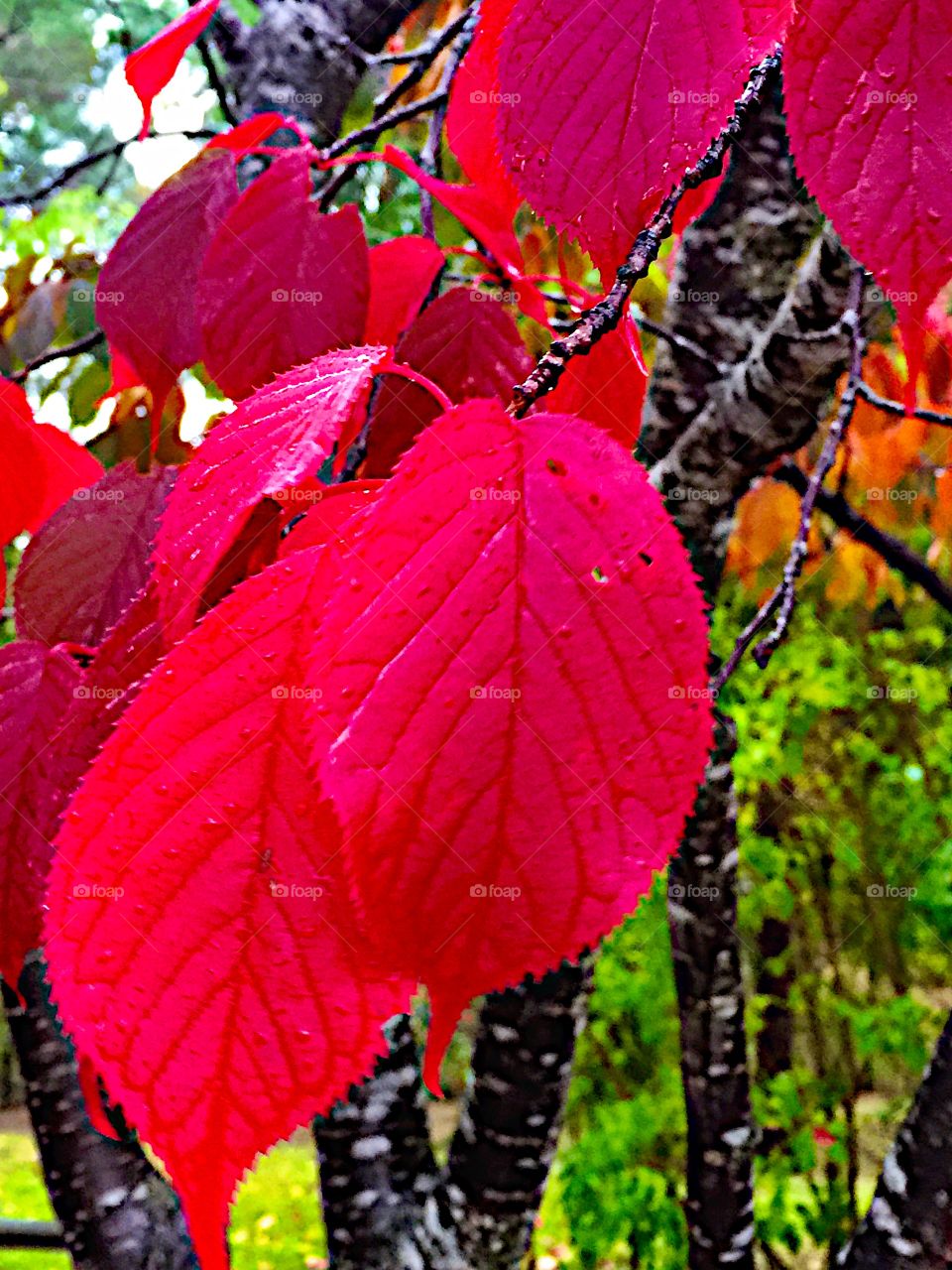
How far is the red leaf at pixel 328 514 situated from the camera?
0.87 ft

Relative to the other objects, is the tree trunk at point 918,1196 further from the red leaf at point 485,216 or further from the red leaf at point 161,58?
the red leaf at point 161,58

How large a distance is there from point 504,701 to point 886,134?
0.17m

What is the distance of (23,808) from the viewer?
14.1 inches

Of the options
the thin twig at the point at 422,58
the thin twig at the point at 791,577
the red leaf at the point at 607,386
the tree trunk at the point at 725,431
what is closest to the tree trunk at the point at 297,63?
the thin twig at the point at 422,58

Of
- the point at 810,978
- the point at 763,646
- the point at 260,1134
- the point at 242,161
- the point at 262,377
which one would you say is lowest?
the point at 810,978

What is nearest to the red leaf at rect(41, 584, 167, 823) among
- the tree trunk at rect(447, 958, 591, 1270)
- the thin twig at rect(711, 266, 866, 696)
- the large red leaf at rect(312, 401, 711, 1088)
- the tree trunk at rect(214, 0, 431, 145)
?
the large red leaf at rect(312, 401, 711, 1088)

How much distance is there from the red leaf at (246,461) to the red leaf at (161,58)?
0.22 metres

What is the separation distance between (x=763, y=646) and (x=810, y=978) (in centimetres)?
310

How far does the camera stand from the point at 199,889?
0.23 metres

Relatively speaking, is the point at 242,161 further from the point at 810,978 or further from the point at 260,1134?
the point at 810,978

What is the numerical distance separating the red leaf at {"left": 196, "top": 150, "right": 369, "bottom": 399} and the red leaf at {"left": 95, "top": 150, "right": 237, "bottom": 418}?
0.07 ft

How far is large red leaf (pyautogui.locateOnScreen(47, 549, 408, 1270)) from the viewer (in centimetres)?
22

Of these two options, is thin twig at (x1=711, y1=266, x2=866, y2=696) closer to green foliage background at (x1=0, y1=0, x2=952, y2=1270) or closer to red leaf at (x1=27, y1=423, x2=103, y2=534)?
red leaf at (x1=27, y1=423, x2=103, y2=534)

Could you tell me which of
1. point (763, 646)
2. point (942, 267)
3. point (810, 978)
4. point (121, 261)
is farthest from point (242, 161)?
point (810, 978)
